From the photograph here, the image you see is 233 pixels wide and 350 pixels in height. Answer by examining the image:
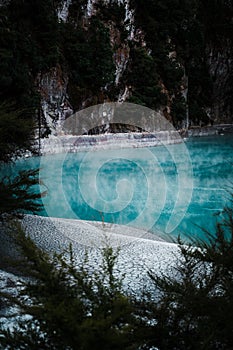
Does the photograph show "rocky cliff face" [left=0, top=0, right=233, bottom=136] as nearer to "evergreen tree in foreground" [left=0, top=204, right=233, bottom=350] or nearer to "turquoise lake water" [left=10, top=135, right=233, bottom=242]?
"turquoise lake water" [left=10, top=135, right=233, bottom=242]

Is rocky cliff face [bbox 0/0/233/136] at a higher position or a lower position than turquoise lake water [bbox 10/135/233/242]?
higher

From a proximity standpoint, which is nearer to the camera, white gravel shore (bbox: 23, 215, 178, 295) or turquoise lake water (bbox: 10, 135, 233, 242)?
white gravel shore (bbox: 23, 215, 178, 295)

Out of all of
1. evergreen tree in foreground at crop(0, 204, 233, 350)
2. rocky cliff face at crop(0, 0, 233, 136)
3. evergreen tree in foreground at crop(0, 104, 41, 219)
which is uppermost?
rocky cliff face at crop(0, 0, 233, 136)

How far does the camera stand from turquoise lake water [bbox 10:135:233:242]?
10.8m

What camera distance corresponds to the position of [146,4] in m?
33.4

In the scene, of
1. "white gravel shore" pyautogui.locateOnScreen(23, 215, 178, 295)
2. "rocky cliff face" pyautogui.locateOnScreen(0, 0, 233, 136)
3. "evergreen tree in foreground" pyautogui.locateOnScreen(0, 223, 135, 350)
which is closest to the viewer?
"evergreen tree in foreground" pyautogui.locateOnScreen(0, 223, 135, 350)

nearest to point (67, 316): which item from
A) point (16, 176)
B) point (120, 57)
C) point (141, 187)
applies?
point (16, 176)

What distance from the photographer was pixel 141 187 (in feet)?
48.2

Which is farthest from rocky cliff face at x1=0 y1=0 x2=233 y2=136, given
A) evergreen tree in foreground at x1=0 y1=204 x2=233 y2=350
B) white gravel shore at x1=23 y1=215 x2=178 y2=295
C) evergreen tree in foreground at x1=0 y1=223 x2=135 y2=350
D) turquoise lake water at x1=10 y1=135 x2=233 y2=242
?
evergreen tree in foreground at x1=0 y1=223 x2=135 y2=350

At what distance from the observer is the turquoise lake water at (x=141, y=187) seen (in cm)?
1082

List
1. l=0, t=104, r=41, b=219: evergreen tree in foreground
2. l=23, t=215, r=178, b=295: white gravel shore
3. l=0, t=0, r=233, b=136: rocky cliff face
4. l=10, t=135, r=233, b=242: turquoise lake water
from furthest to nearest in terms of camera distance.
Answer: l=0, t=0, r=233, b=136: rocky cliff face → l=10, t=135, r=233, b=242: turquoise lake water → l=0, t=104, r=41, b=219: evergreen tree in foreground → l=23, t=215, r=178, b=295: white gravel shore

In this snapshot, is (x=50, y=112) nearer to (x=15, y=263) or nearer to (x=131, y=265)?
(x=131, y=265)

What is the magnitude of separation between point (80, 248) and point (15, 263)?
12.9 ft

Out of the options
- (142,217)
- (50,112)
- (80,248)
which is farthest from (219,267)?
(50,112)
